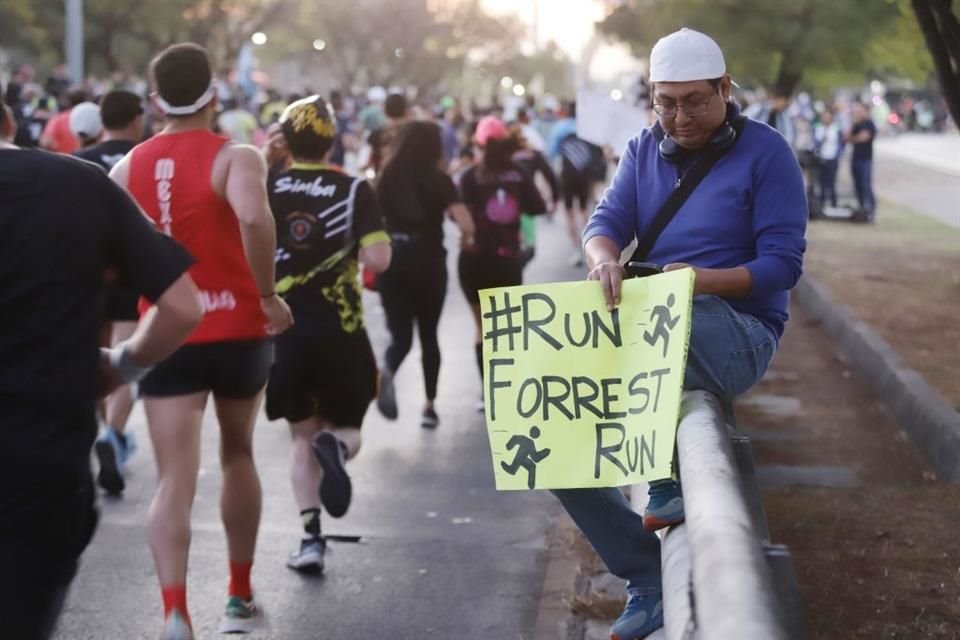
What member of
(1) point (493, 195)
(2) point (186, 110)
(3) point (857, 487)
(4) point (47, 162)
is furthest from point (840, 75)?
(4) point (47, 162)

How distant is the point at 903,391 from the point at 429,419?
2841 mm

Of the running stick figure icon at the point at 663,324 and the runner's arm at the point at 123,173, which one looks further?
the runner's arm at the point at 123,173

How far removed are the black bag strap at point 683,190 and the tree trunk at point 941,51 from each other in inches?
243

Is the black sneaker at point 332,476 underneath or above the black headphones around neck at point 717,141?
underneath

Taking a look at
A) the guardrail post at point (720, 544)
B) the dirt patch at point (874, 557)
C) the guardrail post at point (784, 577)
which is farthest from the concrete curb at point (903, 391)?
the guardrail post at point (784, 577)

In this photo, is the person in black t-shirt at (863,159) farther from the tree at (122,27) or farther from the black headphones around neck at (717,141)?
the tree at (122,27)

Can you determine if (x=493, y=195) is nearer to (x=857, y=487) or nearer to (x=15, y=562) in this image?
(x=857, y=487)

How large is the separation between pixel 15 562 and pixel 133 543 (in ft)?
13.0

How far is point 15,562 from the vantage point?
10.4ft

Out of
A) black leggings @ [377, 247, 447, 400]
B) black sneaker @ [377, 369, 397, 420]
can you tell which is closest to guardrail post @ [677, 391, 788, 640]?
black sneaker @ [377, 369, 397, 420]

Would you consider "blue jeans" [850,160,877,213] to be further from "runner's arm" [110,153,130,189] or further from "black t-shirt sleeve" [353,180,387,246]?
"runner's arm" [110,153,130,189]

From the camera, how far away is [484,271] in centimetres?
1034

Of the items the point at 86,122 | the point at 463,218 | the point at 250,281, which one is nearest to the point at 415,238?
the point at 463,218

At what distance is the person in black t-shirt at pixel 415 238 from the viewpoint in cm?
943
